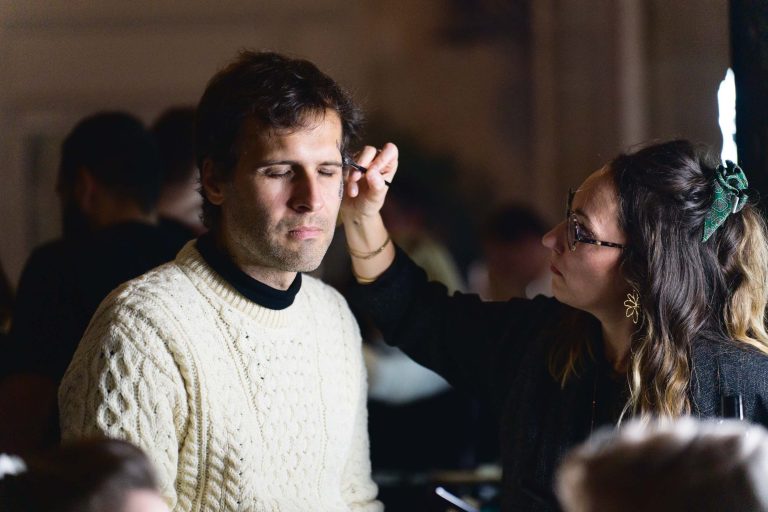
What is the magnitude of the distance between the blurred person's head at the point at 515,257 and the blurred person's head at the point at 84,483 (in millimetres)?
3696

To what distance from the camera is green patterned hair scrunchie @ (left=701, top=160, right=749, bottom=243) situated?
2107mm

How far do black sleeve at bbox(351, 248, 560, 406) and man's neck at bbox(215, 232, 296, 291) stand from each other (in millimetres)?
323

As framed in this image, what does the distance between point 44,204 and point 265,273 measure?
2.86 m

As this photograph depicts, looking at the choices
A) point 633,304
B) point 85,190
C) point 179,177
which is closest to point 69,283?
point 85,190

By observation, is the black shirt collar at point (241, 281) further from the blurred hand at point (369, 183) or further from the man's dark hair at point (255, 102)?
the blurred hand at point (369, 183)

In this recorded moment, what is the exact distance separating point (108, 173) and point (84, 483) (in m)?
1.76

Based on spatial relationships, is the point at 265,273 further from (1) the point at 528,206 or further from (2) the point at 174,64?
(1) the point at 528,206

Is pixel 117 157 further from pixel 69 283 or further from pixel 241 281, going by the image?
pixel 241 281

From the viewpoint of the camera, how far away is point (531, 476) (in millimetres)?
2176

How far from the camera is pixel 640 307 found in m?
2.13

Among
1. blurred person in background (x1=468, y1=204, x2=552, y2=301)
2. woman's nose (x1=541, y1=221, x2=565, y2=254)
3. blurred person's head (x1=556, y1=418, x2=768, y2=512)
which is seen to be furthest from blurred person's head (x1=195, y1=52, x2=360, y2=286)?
blurred person in background (x1=468, y1=204, x2=552, y2=301)

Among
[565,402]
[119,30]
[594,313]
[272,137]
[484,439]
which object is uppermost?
[119,30]

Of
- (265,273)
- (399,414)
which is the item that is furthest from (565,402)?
(399,414)

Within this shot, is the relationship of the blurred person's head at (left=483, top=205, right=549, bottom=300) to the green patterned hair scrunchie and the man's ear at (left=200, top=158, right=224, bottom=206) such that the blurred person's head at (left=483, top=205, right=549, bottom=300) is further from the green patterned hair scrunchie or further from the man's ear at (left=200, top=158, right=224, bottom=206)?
the man's ear at (left=200, top=158, right=224, bottom=206)
